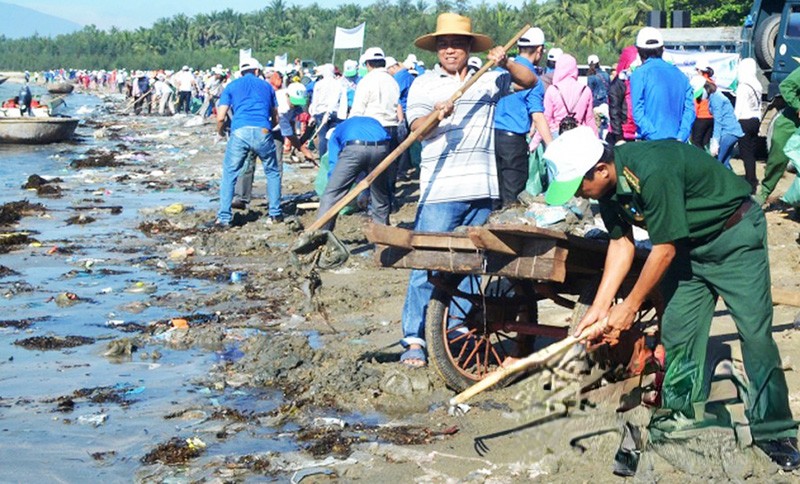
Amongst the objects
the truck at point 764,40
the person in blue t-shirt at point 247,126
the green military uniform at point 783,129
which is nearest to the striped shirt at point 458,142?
the green military uniform at point 783,129

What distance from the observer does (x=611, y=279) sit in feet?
16.2

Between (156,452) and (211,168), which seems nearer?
(156,452)

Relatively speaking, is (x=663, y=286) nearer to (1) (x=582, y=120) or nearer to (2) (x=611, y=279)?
(2) (x=611, y=279)

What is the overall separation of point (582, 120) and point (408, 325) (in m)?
6.00

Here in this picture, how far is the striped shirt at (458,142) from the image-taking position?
6.65 meters

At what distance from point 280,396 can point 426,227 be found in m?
1.35

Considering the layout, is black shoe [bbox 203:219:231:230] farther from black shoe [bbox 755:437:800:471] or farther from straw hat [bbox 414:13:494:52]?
black shoe [bbox 755:437:800:471]

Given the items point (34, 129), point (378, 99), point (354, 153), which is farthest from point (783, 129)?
point (34, 129)

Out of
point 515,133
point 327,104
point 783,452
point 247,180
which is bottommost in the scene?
point 247,180

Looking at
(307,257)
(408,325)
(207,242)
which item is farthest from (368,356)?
(207,242)

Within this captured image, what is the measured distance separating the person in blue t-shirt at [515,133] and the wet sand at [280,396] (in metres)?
1.41

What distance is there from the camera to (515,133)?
34.5 ft

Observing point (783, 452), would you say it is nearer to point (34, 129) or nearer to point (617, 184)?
point (617, 184)

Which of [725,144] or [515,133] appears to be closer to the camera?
[515,133]
